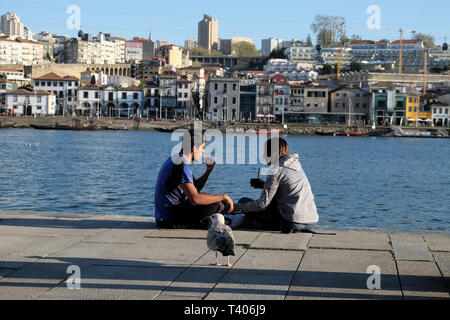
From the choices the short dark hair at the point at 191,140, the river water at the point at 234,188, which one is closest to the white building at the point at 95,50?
the river water at the point at 234,188

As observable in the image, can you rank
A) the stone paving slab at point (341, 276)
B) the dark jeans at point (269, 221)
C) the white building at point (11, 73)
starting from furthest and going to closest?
the white building at point (11, 73) → the dark jeans at point (269, 221) → the stone paving slab at point (341, 276)

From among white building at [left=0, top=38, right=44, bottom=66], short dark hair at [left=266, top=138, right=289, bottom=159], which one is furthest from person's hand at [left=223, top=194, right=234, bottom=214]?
white building at [left=0, top=38, right=44, bottom=66]

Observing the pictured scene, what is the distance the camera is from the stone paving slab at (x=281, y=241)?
6.64 m

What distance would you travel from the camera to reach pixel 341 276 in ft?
18.1

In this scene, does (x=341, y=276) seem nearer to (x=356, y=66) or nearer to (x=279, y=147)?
(x=279, y=147)

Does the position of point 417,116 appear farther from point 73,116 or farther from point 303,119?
point 73,116

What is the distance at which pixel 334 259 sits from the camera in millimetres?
6133

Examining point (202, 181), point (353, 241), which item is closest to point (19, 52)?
point (202, 181)

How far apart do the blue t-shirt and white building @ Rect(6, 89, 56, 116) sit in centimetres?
8638

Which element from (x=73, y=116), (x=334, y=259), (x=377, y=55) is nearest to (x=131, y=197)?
(x=334, y=259)

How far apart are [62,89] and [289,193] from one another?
90247mm

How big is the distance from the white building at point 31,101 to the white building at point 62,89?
240 cm

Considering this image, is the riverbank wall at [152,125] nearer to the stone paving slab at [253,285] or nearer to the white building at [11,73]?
the white building at [11,73]

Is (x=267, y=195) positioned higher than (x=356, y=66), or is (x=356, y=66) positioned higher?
(x=356, y=66)
